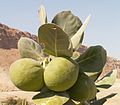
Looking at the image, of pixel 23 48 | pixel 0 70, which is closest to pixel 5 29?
pixel 0 70

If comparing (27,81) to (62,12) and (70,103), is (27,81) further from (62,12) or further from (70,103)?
(62,12)

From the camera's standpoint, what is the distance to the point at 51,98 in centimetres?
127

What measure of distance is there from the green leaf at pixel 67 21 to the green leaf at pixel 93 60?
104 mm

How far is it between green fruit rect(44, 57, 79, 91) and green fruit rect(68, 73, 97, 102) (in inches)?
2.8

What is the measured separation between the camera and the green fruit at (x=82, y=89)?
131 centimetres

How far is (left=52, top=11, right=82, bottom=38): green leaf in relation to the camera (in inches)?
54.6

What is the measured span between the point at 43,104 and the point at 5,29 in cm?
6099

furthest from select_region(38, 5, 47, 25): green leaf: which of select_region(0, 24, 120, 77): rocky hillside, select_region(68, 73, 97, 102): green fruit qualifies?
select_region(0, 24, 120, 77): rocky hillside

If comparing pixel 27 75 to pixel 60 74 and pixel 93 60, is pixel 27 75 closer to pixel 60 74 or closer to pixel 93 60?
pixel 60 74

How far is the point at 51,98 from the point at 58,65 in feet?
0.44

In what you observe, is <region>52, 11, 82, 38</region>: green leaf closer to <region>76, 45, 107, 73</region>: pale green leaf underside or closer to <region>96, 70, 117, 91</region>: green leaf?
Result: <region>76, 45, 107, 73</region>: pale green leaf underside

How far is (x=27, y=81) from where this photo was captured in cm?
126

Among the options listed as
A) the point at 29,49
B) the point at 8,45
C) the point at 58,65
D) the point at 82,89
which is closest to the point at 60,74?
the point at 58,65

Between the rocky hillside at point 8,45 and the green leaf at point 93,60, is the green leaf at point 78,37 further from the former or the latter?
the rocky hillside at point 8,45
